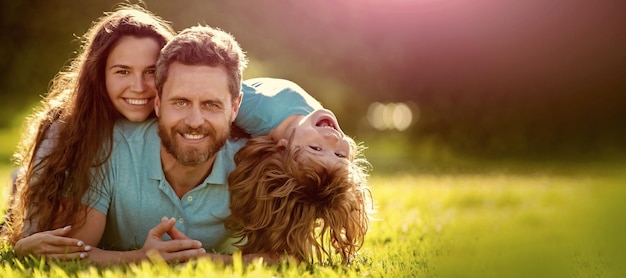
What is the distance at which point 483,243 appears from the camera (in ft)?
5.92

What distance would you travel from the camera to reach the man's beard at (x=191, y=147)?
445 cm

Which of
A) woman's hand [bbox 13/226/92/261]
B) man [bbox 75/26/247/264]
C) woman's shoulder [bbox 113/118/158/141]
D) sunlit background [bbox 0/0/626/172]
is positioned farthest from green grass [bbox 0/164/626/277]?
sunlit background [bbox 0/0/626/172]

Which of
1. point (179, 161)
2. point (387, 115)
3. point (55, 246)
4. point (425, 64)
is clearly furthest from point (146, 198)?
point (387, 115)

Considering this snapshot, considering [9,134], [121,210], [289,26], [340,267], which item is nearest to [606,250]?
[340,267]

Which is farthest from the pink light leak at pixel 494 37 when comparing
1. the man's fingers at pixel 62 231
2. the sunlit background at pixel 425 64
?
the man's fingers at pixel 62 231

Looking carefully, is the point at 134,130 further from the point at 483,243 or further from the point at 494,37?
the point at 494,37

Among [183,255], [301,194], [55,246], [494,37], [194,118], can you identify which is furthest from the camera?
[494,37]

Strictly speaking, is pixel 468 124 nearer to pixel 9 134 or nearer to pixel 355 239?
pixel 9 134

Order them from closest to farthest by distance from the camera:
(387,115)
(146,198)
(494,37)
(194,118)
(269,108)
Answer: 1. (194,118)
2. (146,198)
3. (269,108)
4. (494,37)
5. (387,115)

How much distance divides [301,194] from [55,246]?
4.56 ft

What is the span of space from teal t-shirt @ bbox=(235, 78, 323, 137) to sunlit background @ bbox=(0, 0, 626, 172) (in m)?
7.39

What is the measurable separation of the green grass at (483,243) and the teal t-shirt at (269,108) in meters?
1.04

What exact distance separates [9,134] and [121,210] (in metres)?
17.0

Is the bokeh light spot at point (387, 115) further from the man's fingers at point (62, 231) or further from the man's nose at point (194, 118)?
the man's fingers at point (62, 231)
